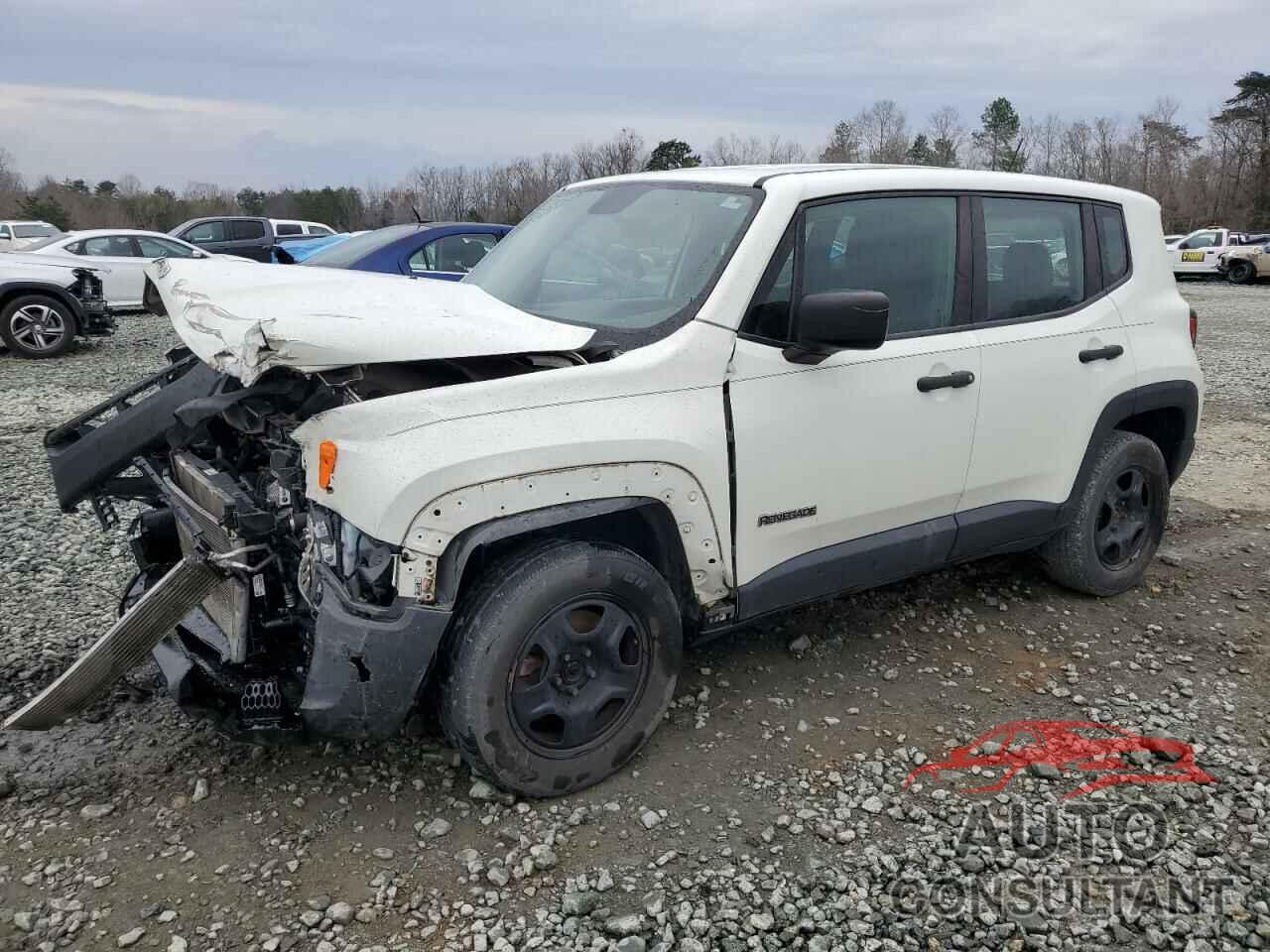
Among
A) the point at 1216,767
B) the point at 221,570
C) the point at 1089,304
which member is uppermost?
the point at 1089,304

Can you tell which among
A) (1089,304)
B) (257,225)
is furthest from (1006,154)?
(1089,304)

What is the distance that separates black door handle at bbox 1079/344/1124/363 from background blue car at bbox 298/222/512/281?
6.28m

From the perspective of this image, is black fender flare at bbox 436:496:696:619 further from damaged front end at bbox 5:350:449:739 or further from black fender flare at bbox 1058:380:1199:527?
black fender flare at bbox 1058:380:1199:527

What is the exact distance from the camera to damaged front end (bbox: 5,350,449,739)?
9.04 feet

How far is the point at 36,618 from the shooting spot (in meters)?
4.38

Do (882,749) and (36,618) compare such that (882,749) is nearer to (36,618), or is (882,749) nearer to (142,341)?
(36,618)

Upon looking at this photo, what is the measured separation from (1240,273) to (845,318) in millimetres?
30432

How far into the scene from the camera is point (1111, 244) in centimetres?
442

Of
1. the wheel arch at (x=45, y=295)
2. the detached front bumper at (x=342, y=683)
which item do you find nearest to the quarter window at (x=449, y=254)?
the wheel arch at (x=45, y=295)

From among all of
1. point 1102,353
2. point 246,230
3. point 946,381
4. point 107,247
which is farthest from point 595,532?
point 246,230

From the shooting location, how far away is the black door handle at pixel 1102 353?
418 cm

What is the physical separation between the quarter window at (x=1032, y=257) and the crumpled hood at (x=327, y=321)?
1.80 meters

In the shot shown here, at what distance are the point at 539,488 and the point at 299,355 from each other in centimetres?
76

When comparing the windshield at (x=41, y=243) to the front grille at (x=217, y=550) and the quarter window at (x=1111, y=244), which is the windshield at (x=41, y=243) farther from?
the quarter window at (x=1111, y=244)
